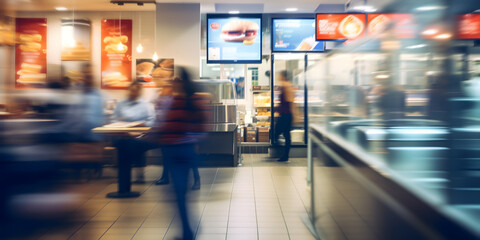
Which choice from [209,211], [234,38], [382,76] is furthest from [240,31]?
[382,76]

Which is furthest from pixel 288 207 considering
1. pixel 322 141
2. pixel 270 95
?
pixel 270 95

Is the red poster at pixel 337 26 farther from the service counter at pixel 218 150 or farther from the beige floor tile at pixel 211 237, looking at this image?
the beige floor tile at pixel 211 237

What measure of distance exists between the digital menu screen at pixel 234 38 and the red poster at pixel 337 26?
4.66ft

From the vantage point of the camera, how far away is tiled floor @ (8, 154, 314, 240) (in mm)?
3594

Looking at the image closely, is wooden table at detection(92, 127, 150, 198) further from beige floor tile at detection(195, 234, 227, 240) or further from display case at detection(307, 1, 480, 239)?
A: display case at detection(307, 1, 480, 239)

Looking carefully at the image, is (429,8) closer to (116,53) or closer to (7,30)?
(7,30)

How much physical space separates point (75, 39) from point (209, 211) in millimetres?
7421

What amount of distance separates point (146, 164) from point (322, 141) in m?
4.57

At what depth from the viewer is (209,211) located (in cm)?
432

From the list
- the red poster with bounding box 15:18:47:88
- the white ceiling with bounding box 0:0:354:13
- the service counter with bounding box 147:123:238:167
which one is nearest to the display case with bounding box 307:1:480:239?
the service counter with bounding box 147:123:238:167

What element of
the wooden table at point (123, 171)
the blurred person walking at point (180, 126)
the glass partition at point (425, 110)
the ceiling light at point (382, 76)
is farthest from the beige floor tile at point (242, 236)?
the ceiling light at point (382, 76)

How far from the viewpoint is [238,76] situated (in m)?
11.4

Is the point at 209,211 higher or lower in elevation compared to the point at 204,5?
lower

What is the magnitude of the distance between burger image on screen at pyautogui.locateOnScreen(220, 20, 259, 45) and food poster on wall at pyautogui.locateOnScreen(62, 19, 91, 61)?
3894 mm
